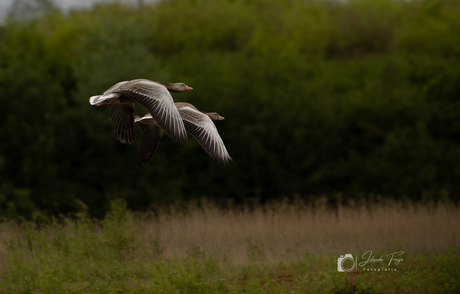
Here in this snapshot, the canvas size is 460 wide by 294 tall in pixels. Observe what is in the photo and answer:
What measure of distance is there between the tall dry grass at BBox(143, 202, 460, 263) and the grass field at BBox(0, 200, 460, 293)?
27 mm

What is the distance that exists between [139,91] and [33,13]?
58.9 meters

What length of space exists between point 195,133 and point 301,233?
606cm

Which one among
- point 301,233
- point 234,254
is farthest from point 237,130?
point 234,254

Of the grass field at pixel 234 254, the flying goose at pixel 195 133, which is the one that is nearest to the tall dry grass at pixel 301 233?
the grass field at pixel 234 254

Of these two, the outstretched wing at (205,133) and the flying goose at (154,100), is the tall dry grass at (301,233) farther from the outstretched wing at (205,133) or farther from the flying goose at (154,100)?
the flying goose at (154,100)

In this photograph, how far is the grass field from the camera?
8.56 metres

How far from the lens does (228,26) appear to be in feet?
176

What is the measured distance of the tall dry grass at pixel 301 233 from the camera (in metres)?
11.1
